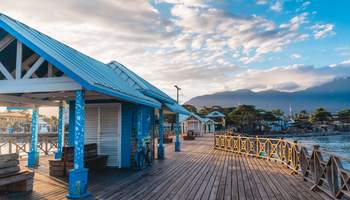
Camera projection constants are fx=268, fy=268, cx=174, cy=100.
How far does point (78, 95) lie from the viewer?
6113mm

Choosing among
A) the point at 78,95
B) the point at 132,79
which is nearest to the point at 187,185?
the point at 78,95

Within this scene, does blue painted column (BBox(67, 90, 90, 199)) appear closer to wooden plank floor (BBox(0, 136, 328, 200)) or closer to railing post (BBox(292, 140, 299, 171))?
wooden plank floor (BBox(0, 136, 328, 200))

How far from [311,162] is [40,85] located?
7.31 metres

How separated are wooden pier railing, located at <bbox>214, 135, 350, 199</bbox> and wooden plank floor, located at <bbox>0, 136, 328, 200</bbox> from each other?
1.04 ft

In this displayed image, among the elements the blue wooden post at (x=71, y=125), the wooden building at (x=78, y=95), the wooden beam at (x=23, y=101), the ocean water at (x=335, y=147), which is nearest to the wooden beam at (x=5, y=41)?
the wooden building at (x=78, y=95)

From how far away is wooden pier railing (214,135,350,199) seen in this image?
18.4ft

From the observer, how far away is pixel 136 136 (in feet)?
32.2

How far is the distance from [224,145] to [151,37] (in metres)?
8.42

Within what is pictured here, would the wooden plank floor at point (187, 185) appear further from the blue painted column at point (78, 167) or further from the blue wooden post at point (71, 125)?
the blue wooden post at point (71, 125)

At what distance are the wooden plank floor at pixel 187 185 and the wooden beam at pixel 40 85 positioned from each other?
2382 mm

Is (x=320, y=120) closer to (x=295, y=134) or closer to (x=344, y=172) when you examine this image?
(x=295, y=134)

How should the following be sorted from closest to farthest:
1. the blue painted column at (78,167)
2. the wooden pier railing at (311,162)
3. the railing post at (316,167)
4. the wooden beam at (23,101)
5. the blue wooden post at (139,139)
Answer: the wooden pier railing at (311,162), the blue painted column at (78,167), the railing post at (316,167), the wooden beam at (23,101), the blue wooden post at (139,139)

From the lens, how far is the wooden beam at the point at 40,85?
6.09 metres

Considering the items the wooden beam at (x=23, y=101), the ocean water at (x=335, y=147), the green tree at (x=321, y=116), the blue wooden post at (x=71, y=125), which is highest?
the green tree at (x=321, y=116)
